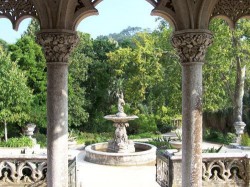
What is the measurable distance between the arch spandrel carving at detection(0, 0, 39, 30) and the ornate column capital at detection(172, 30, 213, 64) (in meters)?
2.19

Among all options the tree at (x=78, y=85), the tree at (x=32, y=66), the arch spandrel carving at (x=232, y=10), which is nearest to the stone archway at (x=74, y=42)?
the arch spandrel carving at (x=232, y=10)

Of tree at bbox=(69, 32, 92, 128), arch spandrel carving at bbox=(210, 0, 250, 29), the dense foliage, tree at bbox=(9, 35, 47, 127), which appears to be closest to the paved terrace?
arch spandrel carving at bbox=(210, 0, 250, 29)

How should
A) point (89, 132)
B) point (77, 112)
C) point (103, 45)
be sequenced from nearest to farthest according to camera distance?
1. point (77, 112)
2. point (89, 132)
3. point (103, 45)

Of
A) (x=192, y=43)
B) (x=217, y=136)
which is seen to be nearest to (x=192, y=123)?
(x=192, y=43)

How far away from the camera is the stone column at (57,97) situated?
4895mm

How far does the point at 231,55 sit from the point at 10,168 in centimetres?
1581

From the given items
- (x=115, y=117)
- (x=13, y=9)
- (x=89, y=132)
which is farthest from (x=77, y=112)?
(x=13, y=9)

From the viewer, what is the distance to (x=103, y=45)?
31.8 metres

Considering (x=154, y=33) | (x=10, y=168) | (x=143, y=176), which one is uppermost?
(x=154, y=33)

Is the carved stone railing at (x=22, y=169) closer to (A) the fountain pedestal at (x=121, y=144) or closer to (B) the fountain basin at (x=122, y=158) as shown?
(B) the fountain basin at (x=122, y=158)

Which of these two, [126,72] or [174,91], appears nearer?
[174,91]

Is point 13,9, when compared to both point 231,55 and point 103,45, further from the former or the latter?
point 103,45

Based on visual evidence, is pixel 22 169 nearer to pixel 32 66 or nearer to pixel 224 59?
pixel 224 59

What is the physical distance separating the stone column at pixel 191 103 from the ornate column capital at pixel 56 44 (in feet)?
5.31
